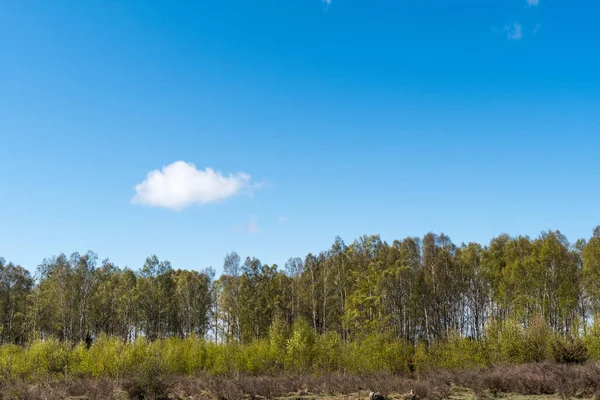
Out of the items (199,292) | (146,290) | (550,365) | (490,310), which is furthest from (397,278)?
(146,290)

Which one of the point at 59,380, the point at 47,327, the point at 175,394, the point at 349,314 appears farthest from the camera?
the point at 47,327

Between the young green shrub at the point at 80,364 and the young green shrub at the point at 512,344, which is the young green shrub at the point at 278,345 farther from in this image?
the young green shrub at the point at 512,344

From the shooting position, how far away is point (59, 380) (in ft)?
110

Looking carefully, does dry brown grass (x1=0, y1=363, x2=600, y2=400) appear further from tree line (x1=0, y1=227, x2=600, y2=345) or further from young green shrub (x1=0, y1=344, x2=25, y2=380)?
tree line (x1=0, y1=227, x2=600, y2=345)

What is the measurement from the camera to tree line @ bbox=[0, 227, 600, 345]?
49.4m

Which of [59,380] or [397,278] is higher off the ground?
[397,278]

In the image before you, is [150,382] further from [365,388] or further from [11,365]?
[11,365]

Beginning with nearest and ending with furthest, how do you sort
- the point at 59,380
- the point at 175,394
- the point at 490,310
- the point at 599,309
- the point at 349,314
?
the point at 175,394
the point at 59,380
the point at 599,309
the point at 349,314
the point at 490,310

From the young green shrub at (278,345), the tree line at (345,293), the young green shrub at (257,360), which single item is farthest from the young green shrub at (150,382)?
the tree line at (345,293)

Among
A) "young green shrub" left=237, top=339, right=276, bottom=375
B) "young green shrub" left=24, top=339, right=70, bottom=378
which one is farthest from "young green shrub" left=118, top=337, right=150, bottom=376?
"young green shrub" left=237, top=339, right=276, bottom=375

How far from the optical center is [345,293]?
56906 mm

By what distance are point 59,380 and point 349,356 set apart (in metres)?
22.7

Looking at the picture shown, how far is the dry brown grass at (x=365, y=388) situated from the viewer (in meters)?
24.0

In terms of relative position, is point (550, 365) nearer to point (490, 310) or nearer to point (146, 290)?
point (490, 310)
